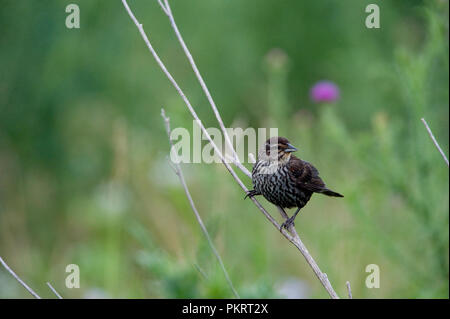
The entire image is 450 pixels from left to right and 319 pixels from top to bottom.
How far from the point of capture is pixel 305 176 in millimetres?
3143

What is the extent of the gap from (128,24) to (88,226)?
1.92 meters

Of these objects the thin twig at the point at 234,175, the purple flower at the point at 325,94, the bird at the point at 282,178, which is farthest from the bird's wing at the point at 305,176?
the purple flower at the point at 325,94

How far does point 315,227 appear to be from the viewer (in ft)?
14.3

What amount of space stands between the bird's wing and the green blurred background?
1.56 feet

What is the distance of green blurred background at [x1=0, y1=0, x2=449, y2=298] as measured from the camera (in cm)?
361

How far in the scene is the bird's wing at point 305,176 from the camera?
10.2 ft

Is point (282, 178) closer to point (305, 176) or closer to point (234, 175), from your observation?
point (305, 176)

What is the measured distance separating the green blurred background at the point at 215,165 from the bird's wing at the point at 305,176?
0.47 metres

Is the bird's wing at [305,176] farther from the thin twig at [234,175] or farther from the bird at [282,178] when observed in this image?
the thin twig at [234,175]

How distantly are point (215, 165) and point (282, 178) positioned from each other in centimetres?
106
